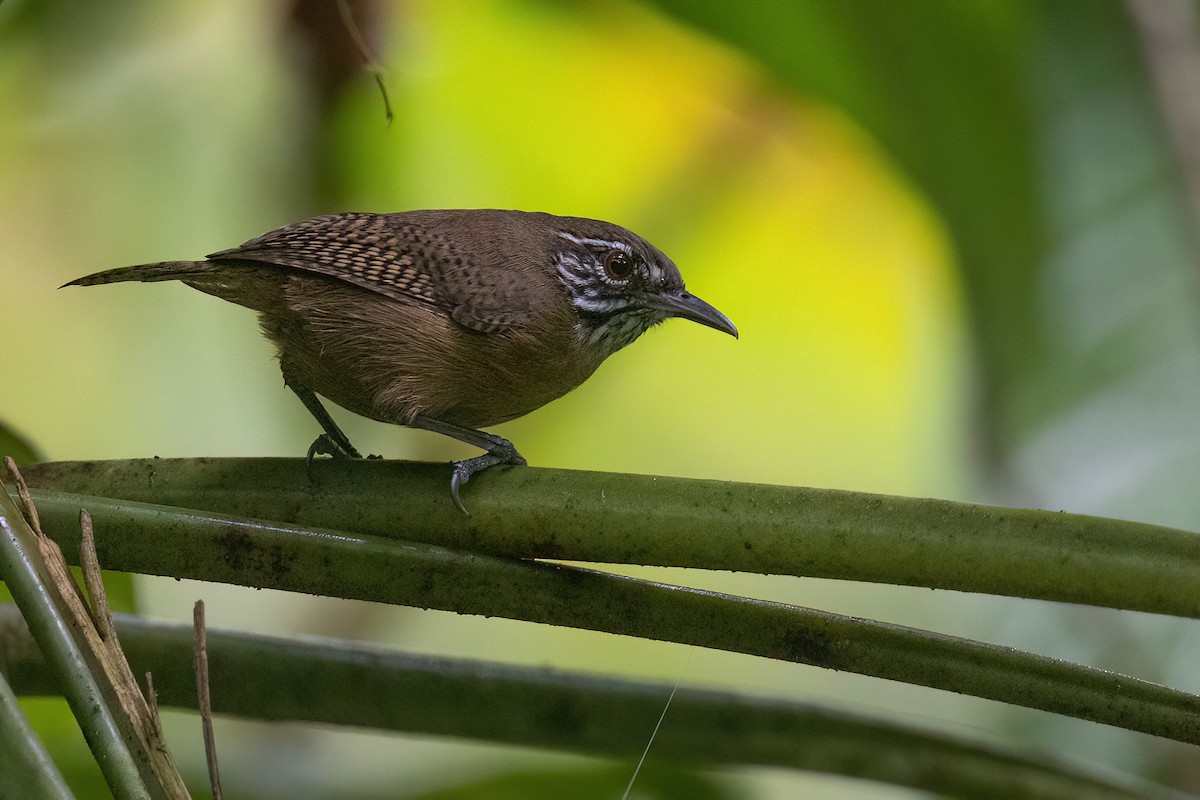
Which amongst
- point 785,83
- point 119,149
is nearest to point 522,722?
point 785,83

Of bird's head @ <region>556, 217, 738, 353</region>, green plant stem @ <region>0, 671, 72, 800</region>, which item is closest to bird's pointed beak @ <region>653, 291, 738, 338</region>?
bird's head @ <region>556, 217, 738, 353</region>

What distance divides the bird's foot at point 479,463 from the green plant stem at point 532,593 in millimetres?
103

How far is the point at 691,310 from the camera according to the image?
2320mm

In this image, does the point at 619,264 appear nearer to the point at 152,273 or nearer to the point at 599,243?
the point at 599,243

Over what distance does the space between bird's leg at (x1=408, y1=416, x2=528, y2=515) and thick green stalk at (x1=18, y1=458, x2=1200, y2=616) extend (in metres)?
0.02

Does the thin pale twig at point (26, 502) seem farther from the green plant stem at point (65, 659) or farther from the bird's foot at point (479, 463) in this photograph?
the bird's foot at point (479, 463)

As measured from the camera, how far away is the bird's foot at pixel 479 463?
1.50 meters

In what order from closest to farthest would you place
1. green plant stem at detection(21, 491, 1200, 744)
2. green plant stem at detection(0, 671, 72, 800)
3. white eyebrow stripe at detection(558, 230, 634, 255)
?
green plant stem at detection(0, 671, 72, 800) → green plant stem at detection(21, 491, 1200, 744) → white eyebrow stripe at detection(558, 230, 634, 255)

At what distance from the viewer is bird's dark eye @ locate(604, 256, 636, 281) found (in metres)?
2.32

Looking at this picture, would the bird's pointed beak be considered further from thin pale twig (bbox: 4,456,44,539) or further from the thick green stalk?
thin pale twig (bbox: 4,456,44,539)

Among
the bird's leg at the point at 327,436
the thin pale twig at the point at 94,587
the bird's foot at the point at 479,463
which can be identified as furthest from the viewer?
the bird's leg at the point at 327,436

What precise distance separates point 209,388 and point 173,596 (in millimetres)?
587

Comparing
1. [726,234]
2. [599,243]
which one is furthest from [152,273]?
[726,234]

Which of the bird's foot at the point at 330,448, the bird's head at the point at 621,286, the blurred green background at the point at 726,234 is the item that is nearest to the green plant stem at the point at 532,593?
the bird's foot at the point at 330,448
